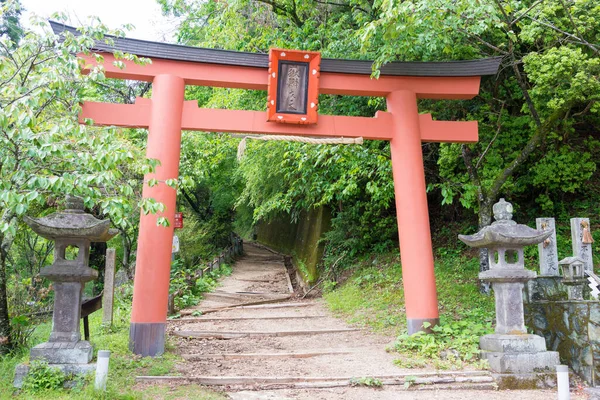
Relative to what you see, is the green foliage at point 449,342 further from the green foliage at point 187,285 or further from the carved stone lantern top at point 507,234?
the green foliage at point 187,285

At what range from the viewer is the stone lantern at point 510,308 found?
20.6 feet

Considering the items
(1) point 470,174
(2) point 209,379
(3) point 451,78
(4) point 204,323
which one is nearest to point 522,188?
(1) point 470,174

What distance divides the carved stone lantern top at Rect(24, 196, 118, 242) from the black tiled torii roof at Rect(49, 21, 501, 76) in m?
2.89

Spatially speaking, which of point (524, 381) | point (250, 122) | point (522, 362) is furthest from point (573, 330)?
point (250, 122)

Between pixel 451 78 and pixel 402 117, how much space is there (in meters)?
1.20

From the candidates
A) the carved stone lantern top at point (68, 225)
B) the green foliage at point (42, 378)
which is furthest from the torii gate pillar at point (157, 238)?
the green foliage at point (42, 378)

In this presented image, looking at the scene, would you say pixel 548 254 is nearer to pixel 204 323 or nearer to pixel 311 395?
pixel 311 395

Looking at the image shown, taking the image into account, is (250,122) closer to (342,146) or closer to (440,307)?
(342,146)

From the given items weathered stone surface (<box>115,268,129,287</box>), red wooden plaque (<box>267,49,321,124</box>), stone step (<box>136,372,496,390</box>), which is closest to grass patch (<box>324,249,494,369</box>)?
stone step (<box>136,372,496,390</box>)

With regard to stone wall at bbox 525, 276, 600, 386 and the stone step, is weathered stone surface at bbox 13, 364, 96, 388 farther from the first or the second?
stone wall at bbox 525, 276, 600, 386

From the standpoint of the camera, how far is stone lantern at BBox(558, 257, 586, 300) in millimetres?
7238

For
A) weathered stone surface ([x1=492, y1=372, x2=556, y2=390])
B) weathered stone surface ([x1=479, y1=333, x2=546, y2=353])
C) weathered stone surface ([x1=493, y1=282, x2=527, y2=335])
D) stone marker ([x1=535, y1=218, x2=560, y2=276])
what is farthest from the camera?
stone marker ([x1=535, y1=218, x2=560, y2=276])

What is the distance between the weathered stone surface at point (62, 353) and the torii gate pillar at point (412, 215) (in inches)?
193

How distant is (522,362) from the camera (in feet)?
20.4
